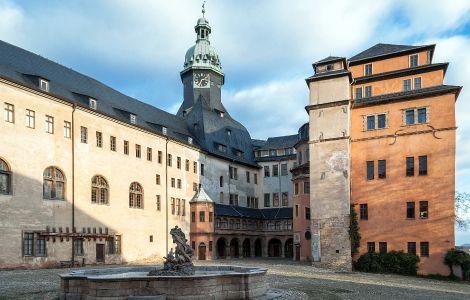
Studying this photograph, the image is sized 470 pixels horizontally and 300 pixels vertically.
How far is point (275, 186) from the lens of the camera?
6288 cm

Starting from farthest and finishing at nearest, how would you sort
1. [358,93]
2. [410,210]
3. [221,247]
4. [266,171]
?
[266,171] → [221,247] → [358,93] → [410,210]

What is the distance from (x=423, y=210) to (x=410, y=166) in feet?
11.6

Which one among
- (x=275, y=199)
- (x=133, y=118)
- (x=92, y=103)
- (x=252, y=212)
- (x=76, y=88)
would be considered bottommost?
(x=252, y=212)

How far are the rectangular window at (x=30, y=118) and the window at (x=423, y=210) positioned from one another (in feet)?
99.3

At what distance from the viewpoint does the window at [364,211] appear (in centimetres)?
3478

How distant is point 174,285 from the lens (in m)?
13.9

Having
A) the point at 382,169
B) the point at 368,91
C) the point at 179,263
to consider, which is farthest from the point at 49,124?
the point at 382,169

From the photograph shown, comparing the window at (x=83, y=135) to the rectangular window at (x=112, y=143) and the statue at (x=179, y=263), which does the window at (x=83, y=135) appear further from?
the statue at (x=179, y=263)

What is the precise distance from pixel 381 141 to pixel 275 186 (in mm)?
29133

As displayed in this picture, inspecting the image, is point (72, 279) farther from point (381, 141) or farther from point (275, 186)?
point (275, 186)

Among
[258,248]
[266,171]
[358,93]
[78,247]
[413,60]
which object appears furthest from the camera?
[266,171]

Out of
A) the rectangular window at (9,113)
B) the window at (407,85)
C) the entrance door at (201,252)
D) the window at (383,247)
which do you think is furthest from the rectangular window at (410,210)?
the rectangular window at (9,113)

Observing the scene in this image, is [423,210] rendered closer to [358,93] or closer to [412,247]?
[412,247]

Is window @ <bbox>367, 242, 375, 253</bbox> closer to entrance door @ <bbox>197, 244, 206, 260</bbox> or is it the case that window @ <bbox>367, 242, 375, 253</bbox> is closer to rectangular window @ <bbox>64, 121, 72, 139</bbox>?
entrance door @ <bbox>197, 244, 206, 260</bbox>
